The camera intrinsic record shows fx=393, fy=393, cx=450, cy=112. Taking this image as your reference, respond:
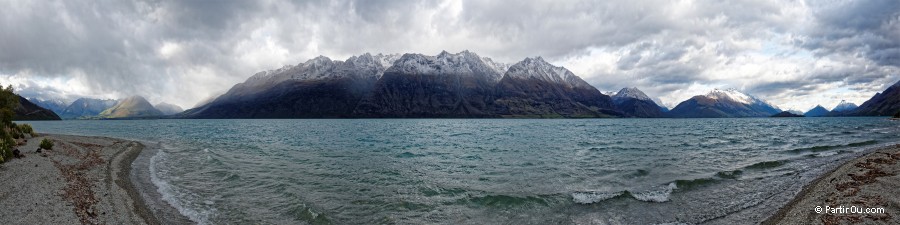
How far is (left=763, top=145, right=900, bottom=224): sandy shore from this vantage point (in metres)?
15.7

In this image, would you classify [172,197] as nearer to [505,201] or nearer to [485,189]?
[485,189]

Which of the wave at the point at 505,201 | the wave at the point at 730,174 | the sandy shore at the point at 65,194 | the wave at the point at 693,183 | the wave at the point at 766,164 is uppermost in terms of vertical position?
the sandy shore at the point at 65,194

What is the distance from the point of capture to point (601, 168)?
35.4 m

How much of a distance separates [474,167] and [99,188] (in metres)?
26.8

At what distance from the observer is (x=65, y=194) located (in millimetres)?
19953

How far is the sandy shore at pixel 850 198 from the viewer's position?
51.4ft

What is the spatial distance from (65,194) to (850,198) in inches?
1525

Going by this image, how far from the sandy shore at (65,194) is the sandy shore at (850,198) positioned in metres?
29.0

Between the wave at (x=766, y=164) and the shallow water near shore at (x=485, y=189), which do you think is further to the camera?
the wave at (x=766, y=164)

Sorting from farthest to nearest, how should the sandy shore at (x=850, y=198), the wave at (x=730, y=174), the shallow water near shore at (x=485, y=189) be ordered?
1. the wave at (x=730, y=174)
2. the shallow water near shore at (x=485, y=189)
3. the sandy shore at (x=850, y=198)

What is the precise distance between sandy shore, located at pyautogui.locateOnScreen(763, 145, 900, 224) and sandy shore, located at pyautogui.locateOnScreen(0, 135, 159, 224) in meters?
29.0

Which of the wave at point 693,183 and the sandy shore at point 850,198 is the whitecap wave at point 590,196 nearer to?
the wave at point 693,183

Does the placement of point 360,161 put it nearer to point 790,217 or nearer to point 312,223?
point 312,223

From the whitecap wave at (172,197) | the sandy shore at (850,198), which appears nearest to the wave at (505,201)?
the sandy shore at (850,198)
